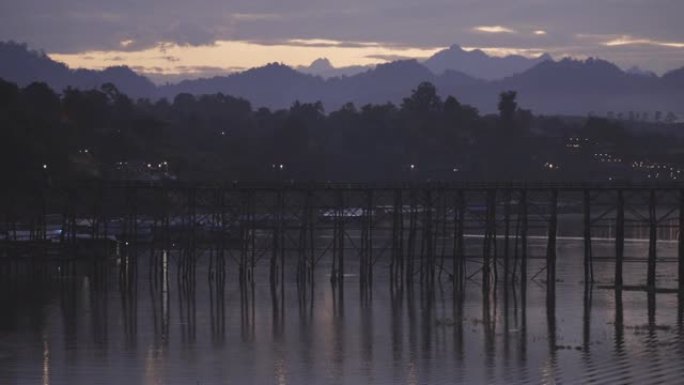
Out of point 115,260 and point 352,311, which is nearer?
point 352,311

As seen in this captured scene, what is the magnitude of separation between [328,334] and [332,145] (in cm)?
11194

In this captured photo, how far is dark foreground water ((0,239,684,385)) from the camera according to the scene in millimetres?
33531

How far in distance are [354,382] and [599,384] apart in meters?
5.37

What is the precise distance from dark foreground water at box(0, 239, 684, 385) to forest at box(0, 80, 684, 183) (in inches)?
1251

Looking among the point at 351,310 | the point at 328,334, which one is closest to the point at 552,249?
the point at 351,310

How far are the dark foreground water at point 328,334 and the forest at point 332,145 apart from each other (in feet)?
104

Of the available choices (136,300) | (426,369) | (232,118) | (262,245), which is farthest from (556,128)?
(426,369)

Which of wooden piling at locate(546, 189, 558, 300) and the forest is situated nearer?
wooden piling at locate(546, 189, 558, 300)

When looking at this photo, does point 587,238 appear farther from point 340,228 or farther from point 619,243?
point 340,228

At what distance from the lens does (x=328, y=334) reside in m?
40.4

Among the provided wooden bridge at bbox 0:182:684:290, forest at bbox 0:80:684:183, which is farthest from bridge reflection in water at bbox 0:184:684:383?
forest at bbox 0:80:684:183

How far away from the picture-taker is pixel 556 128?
199m

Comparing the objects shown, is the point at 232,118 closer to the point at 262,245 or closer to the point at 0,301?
the point at 262,245

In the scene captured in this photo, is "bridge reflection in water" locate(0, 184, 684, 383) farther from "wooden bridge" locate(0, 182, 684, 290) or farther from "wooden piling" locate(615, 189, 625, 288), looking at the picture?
"wooden bridge" locate(0, 182, 684, 290)
